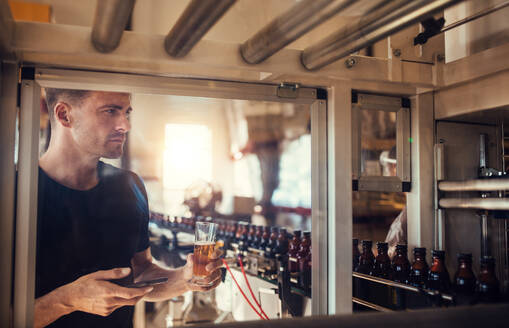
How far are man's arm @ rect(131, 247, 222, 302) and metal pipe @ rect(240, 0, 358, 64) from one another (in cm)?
77

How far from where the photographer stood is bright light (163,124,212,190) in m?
1.49

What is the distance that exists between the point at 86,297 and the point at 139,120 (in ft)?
1.96

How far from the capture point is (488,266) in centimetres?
140

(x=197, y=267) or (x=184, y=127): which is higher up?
(x=184, y=127)

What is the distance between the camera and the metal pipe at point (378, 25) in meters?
0.89

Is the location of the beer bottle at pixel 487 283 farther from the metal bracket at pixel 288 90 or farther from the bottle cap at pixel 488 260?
the metal bracket at pixel 288 90

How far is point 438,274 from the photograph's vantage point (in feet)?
5.00

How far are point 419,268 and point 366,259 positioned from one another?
7.8 inches

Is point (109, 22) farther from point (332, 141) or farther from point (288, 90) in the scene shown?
point (332, 141)

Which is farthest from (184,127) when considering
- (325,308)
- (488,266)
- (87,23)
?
(488,266)

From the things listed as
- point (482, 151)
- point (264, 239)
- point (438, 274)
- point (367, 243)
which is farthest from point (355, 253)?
point (482, 151)

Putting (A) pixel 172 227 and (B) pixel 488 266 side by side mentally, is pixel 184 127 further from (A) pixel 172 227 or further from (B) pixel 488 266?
(B) pixel 488 266

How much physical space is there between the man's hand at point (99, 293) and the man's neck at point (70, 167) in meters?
0.29

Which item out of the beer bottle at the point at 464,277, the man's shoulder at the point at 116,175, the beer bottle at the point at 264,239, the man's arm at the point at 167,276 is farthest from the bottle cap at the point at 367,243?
the man's shoulder at the point at 116,175
